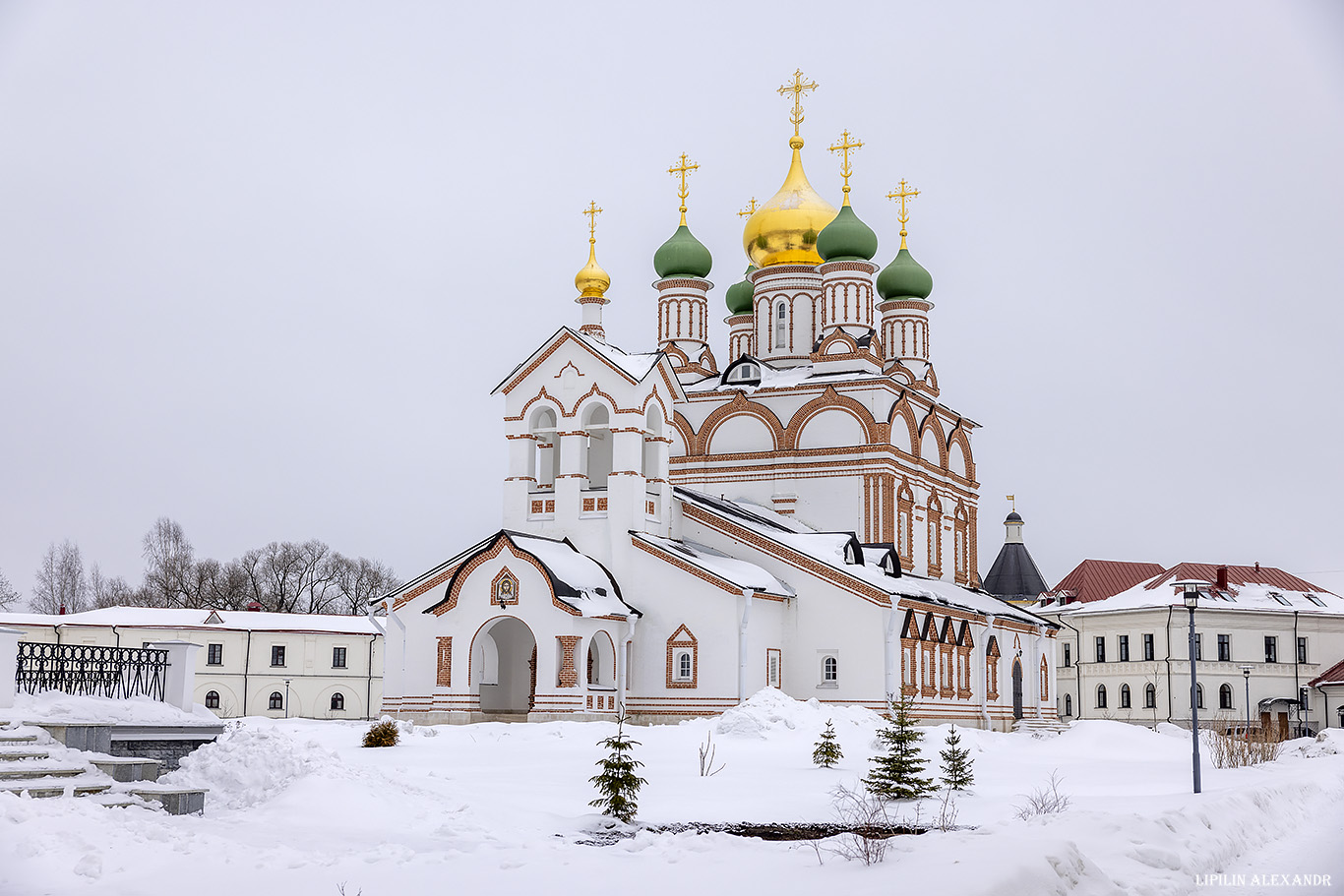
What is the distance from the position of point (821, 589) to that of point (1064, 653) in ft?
77.9

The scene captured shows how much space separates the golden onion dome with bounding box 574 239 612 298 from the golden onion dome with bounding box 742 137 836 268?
5.65 m

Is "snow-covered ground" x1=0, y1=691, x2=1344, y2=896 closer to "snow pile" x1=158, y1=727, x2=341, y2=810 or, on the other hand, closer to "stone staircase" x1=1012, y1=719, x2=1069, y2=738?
"snow pile" x1=158, y1=727, x2=341, y2=810

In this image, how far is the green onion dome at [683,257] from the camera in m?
36.5

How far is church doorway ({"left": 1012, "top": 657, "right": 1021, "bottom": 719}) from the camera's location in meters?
34.5

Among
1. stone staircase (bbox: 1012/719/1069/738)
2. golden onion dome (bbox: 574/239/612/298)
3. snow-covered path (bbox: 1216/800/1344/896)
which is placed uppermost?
golden onion dome (bbox: 574/239/612/298)

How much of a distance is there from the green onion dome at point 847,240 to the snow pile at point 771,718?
15.1 meters

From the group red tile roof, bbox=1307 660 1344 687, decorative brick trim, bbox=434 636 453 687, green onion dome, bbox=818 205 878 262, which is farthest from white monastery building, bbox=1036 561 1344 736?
decorative brick trim, bbox=434 636 453 687

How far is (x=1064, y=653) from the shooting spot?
4819 centimetres

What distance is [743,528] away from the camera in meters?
28.7

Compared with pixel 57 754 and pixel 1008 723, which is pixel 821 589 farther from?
pixel 57 754

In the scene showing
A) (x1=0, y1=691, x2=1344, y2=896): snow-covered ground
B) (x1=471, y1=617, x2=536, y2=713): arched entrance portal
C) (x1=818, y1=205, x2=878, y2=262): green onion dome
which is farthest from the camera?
(x1=818, y1=205, x2=878, y2=262): green onion dome

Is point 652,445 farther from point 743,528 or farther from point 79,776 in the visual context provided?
point 79,776

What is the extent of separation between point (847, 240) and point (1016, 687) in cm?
1257

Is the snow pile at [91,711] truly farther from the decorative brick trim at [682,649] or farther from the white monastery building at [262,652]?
the white monastery building at [262,652]
